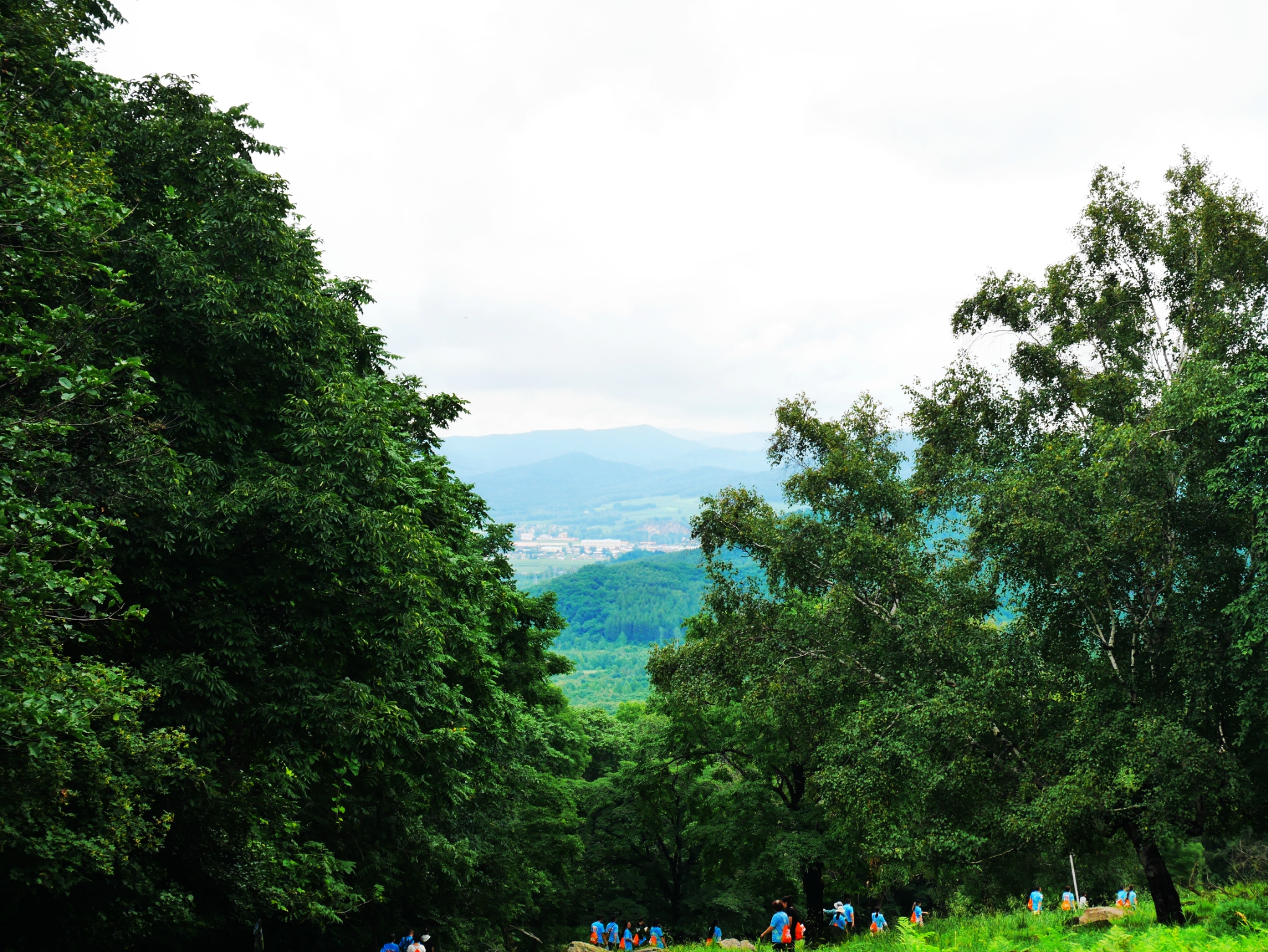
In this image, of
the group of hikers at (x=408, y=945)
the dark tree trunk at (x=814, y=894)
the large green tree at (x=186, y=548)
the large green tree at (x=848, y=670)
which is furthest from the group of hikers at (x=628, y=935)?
the large green tree at (x=186, y=548)

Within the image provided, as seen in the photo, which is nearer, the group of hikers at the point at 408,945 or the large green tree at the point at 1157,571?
the large green tree at the point at 1157,571

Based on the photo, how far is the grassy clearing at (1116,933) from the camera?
10055 mm

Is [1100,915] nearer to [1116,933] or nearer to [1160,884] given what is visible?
[1160,884]

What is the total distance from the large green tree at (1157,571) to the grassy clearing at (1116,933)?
1322mm

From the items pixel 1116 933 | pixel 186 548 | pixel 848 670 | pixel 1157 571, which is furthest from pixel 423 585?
pixel 1157 571

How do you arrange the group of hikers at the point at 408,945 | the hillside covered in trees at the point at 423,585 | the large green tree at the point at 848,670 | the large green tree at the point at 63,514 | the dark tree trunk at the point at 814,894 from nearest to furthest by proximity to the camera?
the large green tree at the point at 63,514 → the hillside covered in trees at the point at 423,585 → the large green tree at the point at 848,670 → the group of hikers at the point at 408,945 → the dark tree trunk at the point at 814,894

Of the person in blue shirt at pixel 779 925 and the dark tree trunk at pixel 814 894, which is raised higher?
the person in blue shirt at pixel 779 925

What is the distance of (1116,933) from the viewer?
11.1 m

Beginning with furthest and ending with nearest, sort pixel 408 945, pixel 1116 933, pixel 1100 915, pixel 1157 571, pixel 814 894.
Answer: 1. pixel 814 894
2. pixel 408 945
3. pixel 1100 915
4. pixel 1157 571
5. pixel 1116 933

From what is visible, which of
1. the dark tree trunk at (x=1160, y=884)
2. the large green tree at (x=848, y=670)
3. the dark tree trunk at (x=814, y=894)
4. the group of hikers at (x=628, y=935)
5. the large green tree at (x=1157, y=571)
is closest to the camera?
the large green tree at (x=1157, y=571)

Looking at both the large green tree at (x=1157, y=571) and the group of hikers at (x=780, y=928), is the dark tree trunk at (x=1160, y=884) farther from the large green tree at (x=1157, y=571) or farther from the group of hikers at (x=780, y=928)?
the group of hikers at (x=780, y=928)

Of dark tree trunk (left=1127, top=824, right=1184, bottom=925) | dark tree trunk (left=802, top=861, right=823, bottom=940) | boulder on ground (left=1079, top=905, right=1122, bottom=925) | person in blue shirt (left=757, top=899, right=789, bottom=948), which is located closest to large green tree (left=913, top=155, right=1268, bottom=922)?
dark tree trunk (left=1127, top=824, right=1184, bottom=925)

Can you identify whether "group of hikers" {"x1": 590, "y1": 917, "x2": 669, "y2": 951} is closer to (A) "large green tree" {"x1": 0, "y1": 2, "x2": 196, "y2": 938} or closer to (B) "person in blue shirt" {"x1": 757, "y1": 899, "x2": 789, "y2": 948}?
Result: (B) "person in blue shirt" {"x1": 757, "y1": 899, "x2": 789, "y2": 948}

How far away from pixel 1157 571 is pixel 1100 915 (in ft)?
28.8
